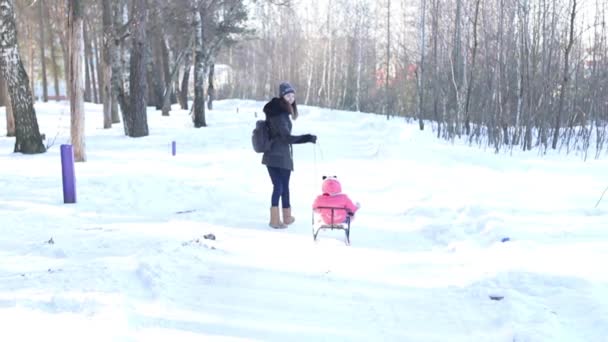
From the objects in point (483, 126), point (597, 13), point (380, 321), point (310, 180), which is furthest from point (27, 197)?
point (597, 13)

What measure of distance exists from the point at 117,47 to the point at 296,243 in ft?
51.1

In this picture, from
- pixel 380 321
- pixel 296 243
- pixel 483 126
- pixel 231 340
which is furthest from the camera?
pixel 483 126

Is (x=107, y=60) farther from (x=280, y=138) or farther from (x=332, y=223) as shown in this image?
(x=332, y=223)

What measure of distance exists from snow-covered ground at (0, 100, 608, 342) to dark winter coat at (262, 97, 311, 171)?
948 mm

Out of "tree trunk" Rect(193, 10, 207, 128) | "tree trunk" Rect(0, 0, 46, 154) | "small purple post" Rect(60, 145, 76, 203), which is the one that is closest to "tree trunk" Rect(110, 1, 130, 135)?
"tree trunk" Rect(193, 10, 207, 128)

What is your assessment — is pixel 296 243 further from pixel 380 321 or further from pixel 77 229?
pixel 77 229

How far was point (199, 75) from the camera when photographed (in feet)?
70.7

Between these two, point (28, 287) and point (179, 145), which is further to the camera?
point (179, 145)

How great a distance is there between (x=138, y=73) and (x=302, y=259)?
12818mm

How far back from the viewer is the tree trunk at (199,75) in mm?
21359

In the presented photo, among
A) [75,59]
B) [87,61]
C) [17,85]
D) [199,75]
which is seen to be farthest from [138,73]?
[87,61]

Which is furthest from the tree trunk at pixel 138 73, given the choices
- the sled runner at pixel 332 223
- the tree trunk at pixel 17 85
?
the sled runner at pixel 332 223

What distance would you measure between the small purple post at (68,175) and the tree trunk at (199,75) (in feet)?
45.4

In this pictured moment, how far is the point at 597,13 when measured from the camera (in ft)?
53.9
